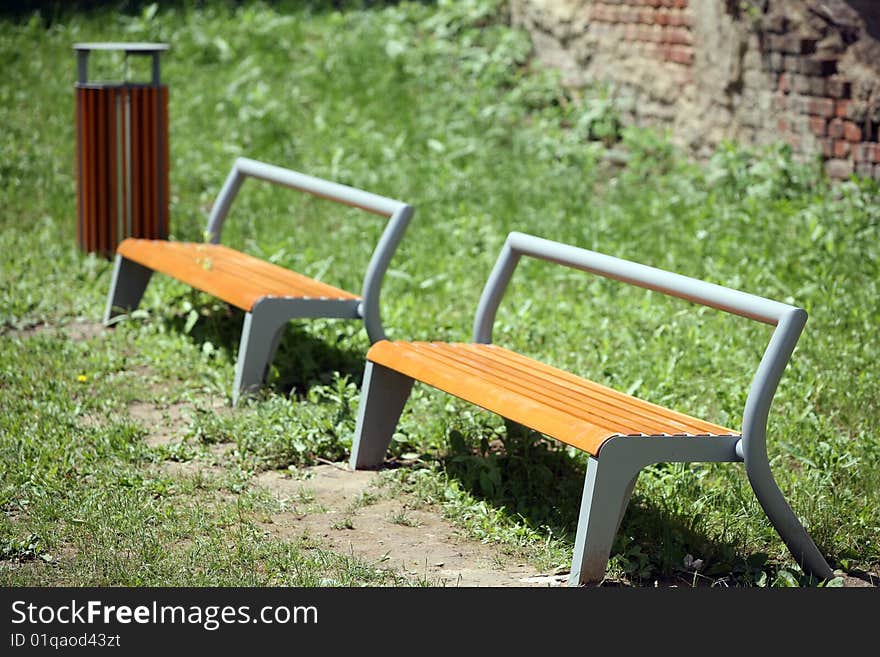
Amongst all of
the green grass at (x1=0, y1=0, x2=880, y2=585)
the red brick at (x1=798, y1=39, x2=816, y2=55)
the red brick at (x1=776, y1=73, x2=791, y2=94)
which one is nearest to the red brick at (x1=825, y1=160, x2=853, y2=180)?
the green grass at (x1=0, y1=0, x2=880, y2=585)

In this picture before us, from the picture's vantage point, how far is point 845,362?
16.7 ft

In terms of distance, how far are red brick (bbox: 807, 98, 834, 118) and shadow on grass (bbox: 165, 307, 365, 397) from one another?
10.7 ft

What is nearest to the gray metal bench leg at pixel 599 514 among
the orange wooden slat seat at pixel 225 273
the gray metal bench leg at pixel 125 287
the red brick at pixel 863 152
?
the orange wooden slat seat at pixel 225 273

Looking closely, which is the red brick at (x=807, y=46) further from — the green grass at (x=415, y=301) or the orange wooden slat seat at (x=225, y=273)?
the orange wooden slat seat at (x=225, y=273)

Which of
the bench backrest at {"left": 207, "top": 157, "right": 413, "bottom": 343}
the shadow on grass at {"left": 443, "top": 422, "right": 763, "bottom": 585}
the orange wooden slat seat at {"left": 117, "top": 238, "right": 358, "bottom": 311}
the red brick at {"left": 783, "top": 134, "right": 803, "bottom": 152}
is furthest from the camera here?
the red brick at {"left": 783, "top": 134, "right": 803, "bottom": 152}

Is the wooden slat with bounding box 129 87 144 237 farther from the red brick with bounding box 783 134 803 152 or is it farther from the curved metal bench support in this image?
the red brick with bounding box 783 134 803 152

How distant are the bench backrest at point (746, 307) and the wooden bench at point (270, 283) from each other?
711 millimetres

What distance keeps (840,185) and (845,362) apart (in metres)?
2.20

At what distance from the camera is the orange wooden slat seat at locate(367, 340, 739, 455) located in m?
3.40

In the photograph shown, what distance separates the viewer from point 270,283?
5.03 meters

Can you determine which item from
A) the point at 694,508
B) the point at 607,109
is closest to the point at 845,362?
the point at 694,508

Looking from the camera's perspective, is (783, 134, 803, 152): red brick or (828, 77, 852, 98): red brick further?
(783, 134, 803, 152): red brick

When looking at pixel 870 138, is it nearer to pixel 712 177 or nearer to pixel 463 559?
pixel 712 177

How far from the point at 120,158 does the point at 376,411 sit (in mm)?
2777
